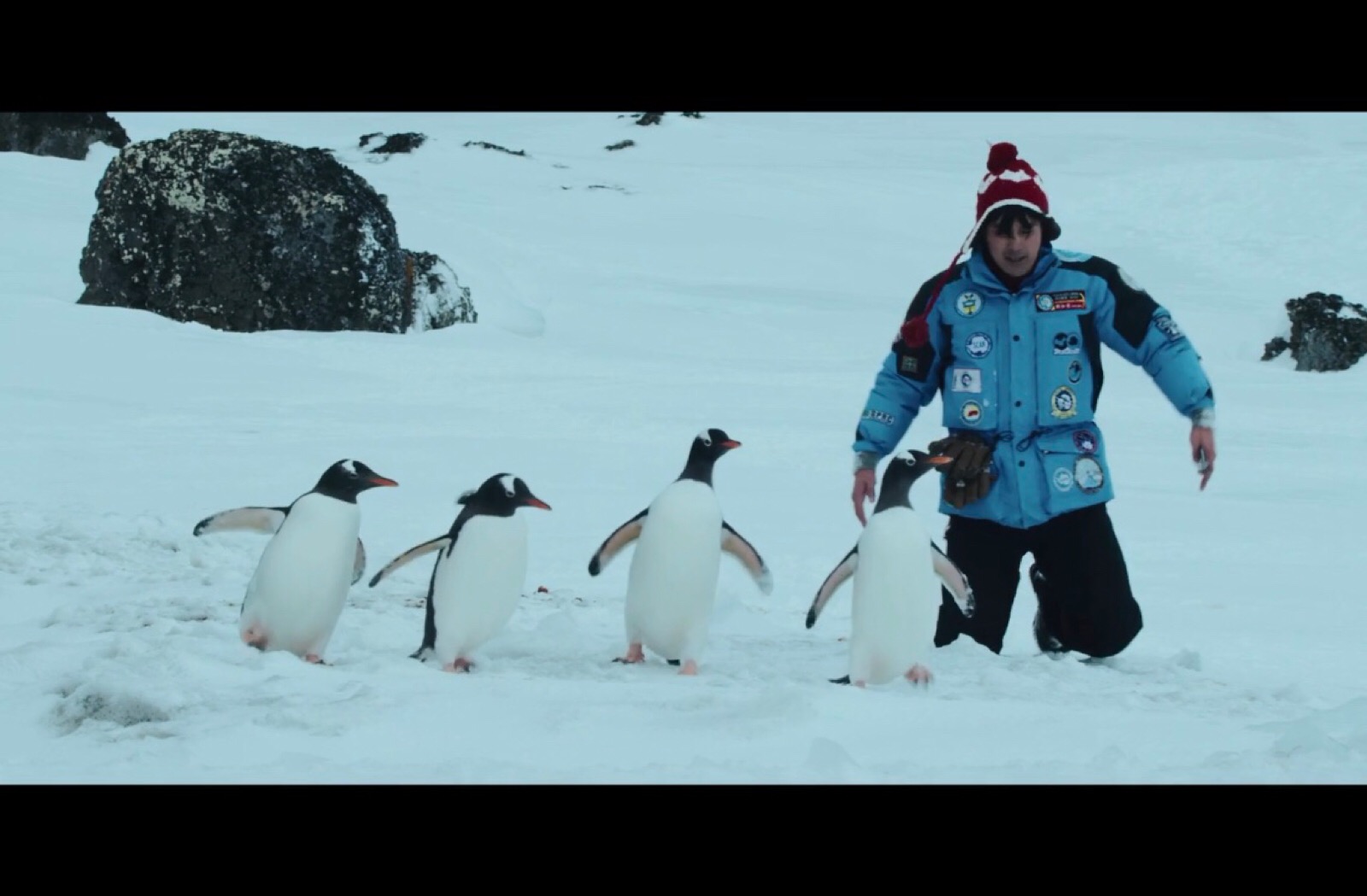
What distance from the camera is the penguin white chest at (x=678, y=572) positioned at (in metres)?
3.92

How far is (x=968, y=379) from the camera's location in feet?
14.4

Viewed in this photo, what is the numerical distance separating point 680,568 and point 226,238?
7454mm

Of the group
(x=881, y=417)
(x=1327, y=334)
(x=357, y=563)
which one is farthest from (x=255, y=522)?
(x=1327, y=334)

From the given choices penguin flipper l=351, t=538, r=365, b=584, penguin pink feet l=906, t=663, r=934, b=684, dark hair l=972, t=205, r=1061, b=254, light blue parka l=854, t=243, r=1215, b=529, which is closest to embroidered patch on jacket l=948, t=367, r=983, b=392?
light blue parka l=854, t=243, r=1215, b=529

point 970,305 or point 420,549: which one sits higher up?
point 970,305

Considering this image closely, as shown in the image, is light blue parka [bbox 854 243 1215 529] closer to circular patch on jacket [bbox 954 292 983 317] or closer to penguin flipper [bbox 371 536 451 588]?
circular patch on jacket [bbox 954 292 983 317]

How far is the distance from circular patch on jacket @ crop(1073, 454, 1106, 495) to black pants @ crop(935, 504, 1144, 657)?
0.09m

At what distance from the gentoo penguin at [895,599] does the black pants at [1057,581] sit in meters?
0.61

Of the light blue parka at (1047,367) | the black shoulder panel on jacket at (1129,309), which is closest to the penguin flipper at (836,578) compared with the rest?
the light blue parka at (1047,367)

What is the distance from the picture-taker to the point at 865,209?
2197 cm

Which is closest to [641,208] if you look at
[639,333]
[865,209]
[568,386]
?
[865,209]

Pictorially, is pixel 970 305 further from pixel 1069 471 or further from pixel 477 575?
pixel 477 575

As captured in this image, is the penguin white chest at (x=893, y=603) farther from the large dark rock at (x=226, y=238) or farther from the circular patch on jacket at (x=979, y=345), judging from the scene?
the large dark rock at (x=226, y=238)

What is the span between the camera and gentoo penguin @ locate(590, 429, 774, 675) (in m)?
3.93
